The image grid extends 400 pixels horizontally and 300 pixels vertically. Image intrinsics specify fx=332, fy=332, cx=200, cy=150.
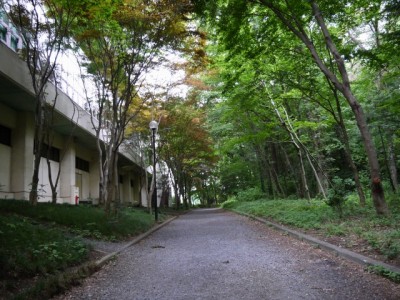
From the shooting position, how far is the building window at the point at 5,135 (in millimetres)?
14258

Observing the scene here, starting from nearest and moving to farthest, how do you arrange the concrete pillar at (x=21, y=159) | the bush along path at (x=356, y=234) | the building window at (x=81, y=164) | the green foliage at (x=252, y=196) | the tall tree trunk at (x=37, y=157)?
the bush along path at (x=356, y=234), the tall tree trunk at (x=37, y=157), the concrete pillar at (x=21, y=159), the building window at (x=81, y=164), the green foliage at (x=252, y=196)

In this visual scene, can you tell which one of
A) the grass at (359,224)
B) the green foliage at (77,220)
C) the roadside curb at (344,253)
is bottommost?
the roadside curb at (344,253)

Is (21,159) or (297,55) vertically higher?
(297,55)

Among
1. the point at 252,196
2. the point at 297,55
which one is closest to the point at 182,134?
the point at 252,196

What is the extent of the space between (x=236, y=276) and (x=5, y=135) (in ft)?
43.9

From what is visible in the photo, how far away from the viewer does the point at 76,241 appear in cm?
710

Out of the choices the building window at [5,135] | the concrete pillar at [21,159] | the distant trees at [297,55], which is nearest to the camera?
the distant trees at [297,55]

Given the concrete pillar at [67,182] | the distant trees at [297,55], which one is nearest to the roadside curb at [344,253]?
the distant trees at [297,55]

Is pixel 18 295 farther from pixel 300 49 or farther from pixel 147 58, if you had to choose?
pixel 300 49

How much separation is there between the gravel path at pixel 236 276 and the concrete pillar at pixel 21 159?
30.2 ft

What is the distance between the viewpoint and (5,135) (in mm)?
14539

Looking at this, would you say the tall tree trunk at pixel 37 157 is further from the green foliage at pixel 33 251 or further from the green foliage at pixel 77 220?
the green foliage at pixel 33 251

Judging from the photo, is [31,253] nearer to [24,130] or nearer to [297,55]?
[297,55]

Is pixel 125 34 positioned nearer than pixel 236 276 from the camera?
No
